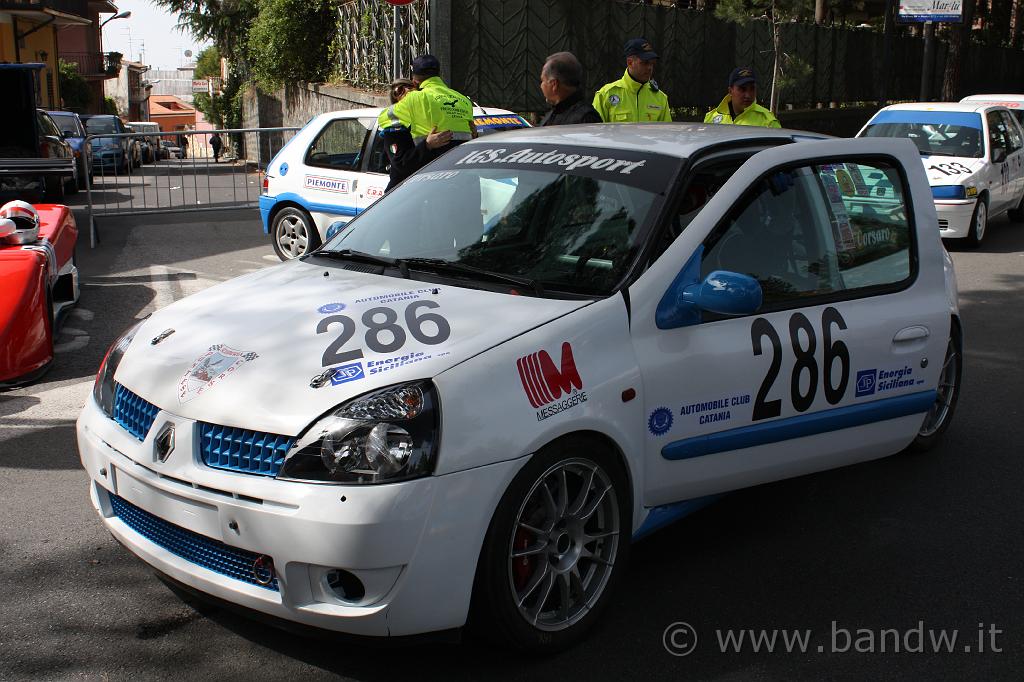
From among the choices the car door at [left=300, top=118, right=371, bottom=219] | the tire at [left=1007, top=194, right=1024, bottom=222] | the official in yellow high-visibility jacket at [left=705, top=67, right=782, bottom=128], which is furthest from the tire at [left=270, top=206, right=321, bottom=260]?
the tire at [left=1007, top=194, right=1024, bottom=222]

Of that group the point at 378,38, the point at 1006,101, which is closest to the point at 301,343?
the point at 378,38

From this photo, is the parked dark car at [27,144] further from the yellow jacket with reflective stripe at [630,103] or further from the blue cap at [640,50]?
the blue cap at [640,50]

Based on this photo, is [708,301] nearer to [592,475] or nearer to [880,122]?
[592,475]

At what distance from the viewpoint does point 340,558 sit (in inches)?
119

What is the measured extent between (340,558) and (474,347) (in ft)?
2.48

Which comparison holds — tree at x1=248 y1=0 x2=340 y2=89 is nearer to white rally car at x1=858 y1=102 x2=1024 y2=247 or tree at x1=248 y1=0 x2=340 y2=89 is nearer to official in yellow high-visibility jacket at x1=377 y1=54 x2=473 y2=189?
white rally car at x1=858 y1=102 x2=1024 y2=247

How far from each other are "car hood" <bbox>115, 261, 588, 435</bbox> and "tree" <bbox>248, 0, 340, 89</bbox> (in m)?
20.1

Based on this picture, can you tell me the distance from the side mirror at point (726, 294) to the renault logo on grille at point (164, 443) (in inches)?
70.0

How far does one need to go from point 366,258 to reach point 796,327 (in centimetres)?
172

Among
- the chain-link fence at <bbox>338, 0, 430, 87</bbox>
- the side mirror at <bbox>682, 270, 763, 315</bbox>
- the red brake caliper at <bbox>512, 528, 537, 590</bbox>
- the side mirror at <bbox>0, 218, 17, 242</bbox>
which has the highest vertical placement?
the chain-link fence at <bbox>338, 0, 430, 87</bbox>

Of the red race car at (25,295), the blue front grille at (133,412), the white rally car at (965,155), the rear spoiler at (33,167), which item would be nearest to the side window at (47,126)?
the rear spoiler at (33,167)

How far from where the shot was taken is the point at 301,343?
11.5 feet

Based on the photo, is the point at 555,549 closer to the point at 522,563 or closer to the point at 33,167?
the point at 522,563

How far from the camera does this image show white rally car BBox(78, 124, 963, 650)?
312 cm
